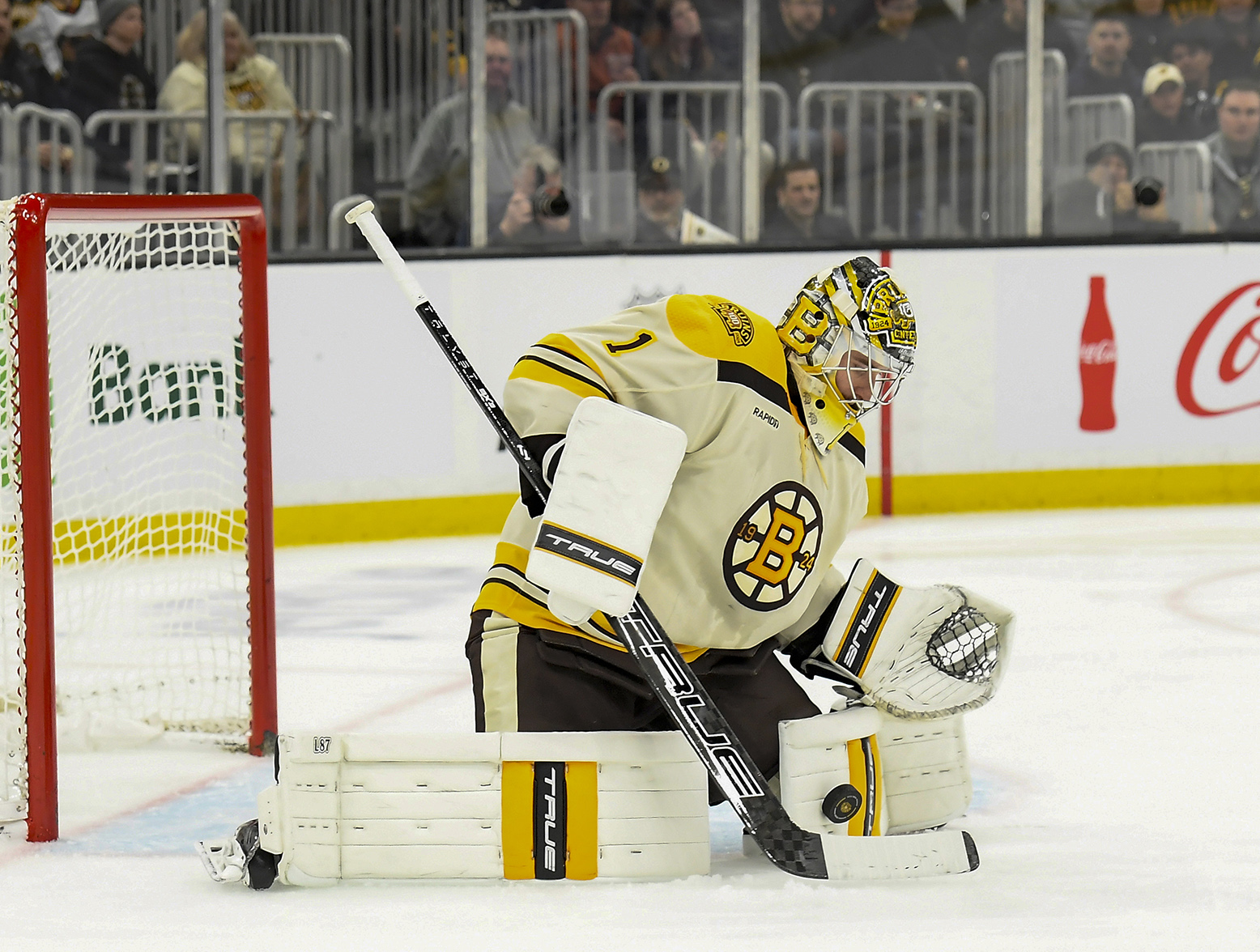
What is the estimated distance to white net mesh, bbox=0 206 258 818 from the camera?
2.87 metres

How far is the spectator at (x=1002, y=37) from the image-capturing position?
5.80m

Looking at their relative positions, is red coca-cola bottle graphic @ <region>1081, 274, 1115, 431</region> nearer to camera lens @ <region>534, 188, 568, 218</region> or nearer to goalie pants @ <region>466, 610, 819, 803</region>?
camera lens @ <region>534, 188, 568, 218</region>

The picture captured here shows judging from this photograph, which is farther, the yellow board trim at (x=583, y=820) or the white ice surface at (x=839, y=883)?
the yellow board trim at (x=583, y=820)

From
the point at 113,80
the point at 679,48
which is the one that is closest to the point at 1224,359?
the point at 679,48

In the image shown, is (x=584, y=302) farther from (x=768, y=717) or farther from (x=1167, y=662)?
(x=768, y=717)

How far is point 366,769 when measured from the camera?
2025 mm

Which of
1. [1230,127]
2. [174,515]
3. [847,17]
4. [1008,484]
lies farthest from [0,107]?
[1230,127]

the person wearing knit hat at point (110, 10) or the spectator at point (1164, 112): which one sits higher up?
the person wearing knit hat at point (110, 10)

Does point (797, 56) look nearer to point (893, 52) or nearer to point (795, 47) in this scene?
point (795, 47)

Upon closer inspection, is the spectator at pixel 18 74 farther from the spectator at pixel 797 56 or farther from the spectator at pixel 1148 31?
the spectator at pixel 1148 31

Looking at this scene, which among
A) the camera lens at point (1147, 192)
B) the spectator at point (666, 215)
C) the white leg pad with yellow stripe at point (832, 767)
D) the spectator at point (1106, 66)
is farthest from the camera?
the camera lens at point (1147, 192)

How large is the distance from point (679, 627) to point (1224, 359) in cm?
416

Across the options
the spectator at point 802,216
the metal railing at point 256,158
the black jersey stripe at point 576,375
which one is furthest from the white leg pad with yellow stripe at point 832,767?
the spectator at point 802,216

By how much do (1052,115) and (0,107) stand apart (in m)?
3.26
